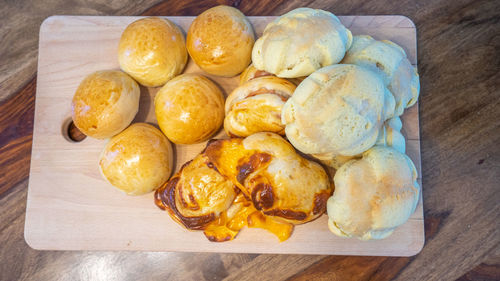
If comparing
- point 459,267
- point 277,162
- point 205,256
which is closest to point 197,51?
point 277,162

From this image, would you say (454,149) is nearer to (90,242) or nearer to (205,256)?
(205,256)

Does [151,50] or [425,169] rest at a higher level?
[151,50]

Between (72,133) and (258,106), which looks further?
(72,133)

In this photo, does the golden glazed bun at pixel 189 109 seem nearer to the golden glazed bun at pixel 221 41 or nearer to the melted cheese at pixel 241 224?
the golden glazed bun at pixel 221 41

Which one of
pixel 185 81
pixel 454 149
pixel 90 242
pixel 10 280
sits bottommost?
pixel 10 280

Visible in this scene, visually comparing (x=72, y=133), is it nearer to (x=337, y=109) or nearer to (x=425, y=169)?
(x=337, y=109)

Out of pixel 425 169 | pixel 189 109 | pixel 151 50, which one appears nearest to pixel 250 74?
pixel 189 109

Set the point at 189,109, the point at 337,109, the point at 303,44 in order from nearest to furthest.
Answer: the point at 337,109 < the point at 303,44 < the point at 189,109

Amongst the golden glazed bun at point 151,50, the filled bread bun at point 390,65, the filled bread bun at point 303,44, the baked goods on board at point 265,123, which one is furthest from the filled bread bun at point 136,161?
the filled bread bun at point 390,65

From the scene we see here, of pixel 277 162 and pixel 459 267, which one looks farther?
pixel 459 267
